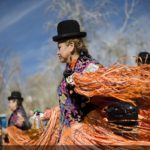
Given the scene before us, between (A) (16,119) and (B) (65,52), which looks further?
(A) (16,119)

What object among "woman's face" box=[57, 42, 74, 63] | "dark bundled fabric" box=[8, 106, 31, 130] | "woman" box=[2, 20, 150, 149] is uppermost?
"woman's face" box=[57, 42, 74, 63]

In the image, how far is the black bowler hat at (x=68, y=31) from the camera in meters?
4.69

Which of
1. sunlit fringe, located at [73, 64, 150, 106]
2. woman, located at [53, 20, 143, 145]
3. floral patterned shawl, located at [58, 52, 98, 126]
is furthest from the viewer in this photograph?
floral patterned shawl, located at [58, 52, 98, 126]

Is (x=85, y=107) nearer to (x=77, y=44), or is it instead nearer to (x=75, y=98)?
(x=75, y=98)

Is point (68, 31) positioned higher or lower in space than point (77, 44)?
higher

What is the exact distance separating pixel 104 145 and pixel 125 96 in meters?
0.42

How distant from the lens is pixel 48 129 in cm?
485

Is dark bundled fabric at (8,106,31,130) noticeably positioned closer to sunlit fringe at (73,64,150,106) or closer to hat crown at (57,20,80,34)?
hat crown at (57,20,80,34)

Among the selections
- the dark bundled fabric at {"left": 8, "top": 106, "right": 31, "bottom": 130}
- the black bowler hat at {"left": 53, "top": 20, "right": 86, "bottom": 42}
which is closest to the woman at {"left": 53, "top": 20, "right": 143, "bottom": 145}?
the black bowler hat at {"left": 53, "top": 20, "right": 86, "bottom": 42}

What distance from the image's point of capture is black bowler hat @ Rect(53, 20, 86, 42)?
15.4 feet

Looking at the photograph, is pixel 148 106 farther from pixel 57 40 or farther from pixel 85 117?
pixel 57 40

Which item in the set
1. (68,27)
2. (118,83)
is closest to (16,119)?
(68,27)

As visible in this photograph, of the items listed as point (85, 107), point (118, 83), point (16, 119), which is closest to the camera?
point (118, 83)

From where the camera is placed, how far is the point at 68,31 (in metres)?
4.73
